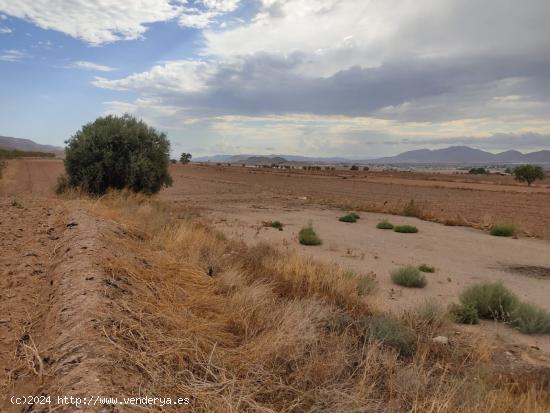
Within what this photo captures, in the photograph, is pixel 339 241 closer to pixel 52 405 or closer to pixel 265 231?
pixel 265 231

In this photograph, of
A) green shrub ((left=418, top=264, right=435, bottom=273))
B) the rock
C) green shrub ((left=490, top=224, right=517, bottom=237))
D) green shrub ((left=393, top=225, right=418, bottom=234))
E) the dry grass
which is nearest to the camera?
the dry grass

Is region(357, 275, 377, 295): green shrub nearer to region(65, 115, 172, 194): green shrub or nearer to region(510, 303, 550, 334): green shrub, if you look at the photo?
region(510, 303, 550, 334): green shrub

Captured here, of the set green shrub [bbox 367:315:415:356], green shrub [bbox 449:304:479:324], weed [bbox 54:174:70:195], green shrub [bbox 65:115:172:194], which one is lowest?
green shrub [bbox 449:304:479:324]

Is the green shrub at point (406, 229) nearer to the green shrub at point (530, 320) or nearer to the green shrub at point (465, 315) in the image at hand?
the green shrub at point (530, 320)

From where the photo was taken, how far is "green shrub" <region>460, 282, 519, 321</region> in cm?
936

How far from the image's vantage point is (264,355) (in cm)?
470

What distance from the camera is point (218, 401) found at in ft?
12.1

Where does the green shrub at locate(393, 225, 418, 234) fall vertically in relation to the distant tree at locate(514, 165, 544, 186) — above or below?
below

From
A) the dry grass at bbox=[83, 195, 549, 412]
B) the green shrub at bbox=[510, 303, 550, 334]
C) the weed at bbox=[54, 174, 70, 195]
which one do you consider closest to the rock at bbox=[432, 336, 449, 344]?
the dry grass at bbox=[83, 195, 549, 412]

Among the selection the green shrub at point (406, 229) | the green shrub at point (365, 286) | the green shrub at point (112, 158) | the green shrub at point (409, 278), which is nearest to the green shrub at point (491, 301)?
the green shrub at point (409, 278)

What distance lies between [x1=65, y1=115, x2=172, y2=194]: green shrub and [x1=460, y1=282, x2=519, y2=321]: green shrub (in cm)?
1465

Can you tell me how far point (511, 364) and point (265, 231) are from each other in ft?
42.2

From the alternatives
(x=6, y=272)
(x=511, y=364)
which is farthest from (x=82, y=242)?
(x=511, y=364)

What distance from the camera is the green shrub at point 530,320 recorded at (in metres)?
8.45
